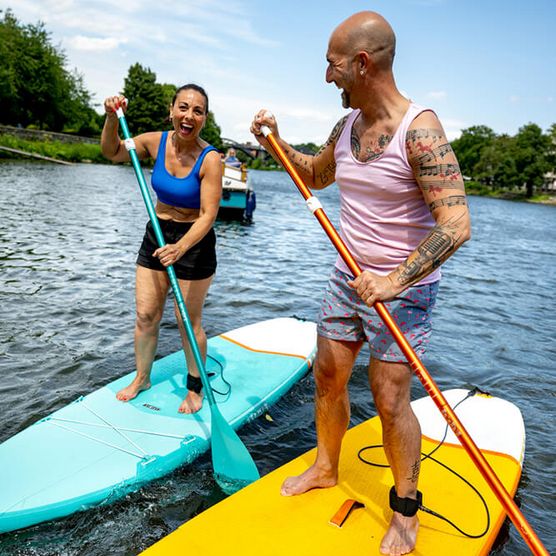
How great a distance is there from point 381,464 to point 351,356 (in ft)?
3.40

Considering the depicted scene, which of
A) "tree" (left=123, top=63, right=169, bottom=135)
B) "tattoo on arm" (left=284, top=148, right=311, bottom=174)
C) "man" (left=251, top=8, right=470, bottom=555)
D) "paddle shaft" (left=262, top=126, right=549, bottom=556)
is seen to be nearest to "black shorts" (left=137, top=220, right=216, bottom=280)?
Answer: "tattoo on arm" (left=284, top=148, right=311, bottom=174)

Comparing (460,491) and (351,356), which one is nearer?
(351,356)

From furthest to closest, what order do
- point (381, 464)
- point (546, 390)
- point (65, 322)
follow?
1. point (65, 322)
2. point (546, 390)
3. point (381, 464)

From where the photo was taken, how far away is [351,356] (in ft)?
9.90

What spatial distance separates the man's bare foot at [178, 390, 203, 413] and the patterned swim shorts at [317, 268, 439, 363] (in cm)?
186

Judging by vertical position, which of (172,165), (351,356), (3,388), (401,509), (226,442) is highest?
(172,165)

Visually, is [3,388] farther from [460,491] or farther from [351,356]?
[460,491]

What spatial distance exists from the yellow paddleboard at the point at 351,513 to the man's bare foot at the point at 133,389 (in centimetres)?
151

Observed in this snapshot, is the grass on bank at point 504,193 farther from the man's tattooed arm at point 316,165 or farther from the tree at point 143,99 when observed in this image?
the man's tattooed arm at point 316,165

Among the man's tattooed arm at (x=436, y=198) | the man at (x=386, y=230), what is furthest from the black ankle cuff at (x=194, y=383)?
the man's tattooed arm at (x=436, y=198)

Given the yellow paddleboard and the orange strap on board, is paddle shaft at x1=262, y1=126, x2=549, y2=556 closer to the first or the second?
the yellow paddleboard

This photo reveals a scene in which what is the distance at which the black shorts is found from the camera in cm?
411

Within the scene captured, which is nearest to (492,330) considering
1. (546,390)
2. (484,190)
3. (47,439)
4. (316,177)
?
(546,390)

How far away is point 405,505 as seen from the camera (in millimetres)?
2840
